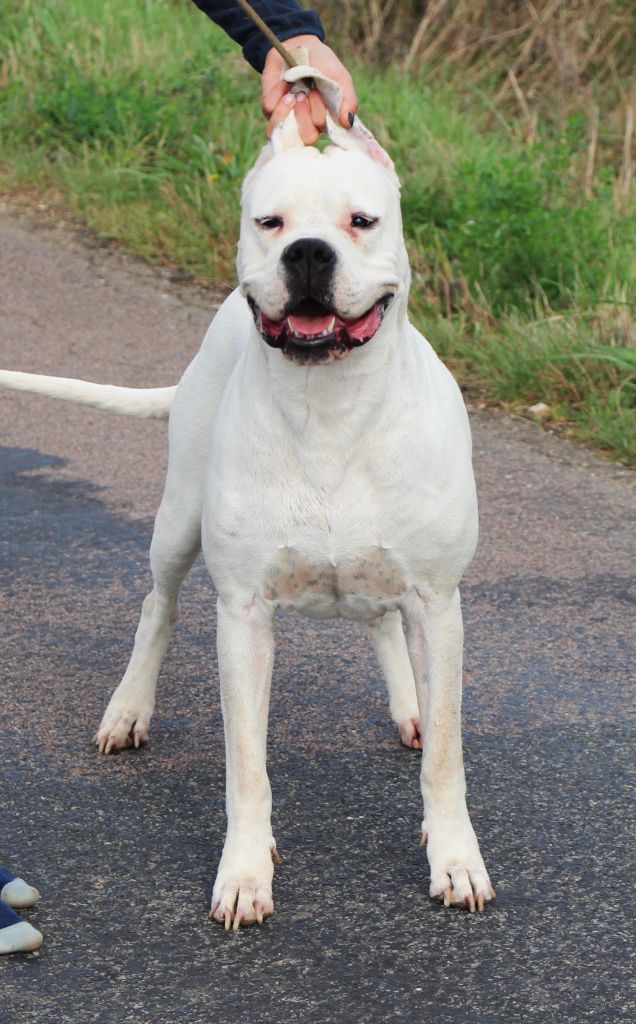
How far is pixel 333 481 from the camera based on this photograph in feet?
10.3

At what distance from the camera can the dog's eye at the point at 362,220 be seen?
2.98 metres

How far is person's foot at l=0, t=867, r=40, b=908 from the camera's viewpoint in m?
3.22

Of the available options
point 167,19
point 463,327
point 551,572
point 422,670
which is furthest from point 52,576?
point 167,19

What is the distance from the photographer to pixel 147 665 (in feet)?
13.2

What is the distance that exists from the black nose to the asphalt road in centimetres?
136

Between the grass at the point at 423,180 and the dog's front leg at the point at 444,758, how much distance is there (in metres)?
3.03

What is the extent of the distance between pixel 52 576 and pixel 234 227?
3.46m

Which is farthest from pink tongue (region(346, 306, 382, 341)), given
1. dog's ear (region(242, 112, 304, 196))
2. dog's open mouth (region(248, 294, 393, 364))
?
dog's ear (region(242, 112, 304, 196))

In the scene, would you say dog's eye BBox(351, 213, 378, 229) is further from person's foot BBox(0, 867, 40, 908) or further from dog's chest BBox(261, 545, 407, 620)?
person's foot BBox(0, 867, 40, 908)

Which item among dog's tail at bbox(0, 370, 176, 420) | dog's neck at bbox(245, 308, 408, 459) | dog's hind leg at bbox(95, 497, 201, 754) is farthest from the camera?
dog's tail at bbox(0, 370, 176, 420)

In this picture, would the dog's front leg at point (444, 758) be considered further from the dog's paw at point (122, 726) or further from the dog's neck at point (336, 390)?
the dog's paw at point (122, 726)

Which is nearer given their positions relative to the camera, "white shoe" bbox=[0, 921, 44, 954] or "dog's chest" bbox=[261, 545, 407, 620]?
"white shoe" bbox=[0, 921, 44, 954]

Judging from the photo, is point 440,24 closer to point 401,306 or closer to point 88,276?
point 88,276

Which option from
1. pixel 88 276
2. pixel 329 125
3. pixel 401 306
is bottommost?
pixel 88 276
